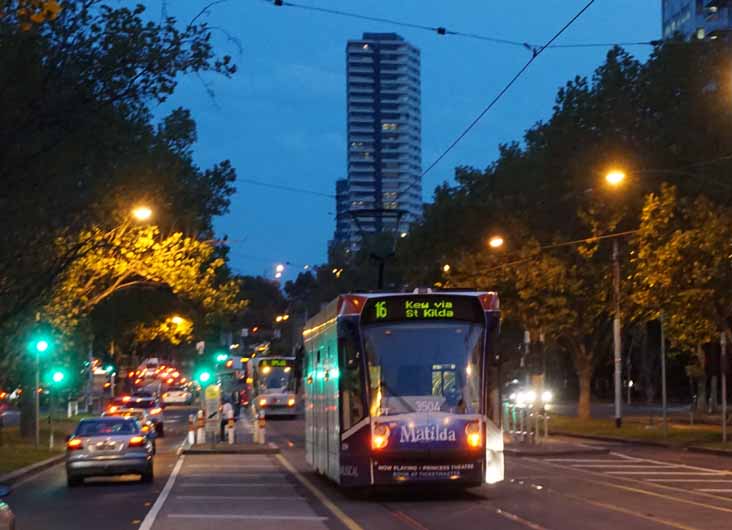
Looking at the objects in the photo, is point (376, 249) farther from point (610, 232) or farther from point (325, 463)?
point (325, 463)

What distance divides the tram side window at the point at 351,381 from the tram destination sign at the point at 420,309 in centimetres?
49

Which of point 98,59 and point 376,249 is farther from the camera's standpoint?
point 376,249

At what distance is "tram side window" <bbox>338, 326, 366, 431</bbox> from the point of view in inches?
856

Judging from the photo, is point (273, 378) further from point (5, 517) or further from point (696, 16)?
point (5, 517)

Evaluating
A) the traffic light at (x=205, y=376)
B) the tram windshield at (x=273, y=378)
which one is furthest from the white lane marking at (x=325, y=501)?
the tram windshield at (x=273, y=378)

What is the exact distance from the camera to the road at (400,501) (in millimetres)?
18750

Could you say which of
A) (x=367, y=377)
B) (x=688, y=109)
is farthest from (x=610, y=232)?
(x=367, y=377)

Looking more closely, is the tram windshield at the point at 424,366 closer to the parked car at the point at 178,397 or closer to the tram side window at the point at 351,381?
the tram side window at the point at 351,381

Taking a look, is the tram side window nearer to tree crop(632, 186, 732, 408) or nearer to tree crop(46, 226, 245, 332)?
tree crop(632, 186, 732, 408)

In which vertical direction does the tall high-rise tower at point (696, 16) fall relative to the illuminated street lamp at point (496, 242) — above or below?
above

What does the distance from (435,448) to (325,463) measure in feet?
14.5

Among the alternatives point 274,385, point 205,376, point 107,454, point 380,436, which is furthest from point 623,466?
point 274,385

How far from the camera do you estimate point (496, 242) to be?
49.2 meters

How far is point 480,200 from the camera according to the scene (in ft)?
194
